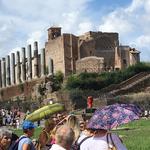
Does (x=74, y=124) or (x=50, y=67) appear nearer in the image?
(x=74, y=124)

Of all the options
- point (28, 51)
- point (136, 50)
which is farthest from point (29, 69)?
point (136, 50)

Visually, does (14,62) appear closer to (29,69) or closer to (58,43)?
(29,69)

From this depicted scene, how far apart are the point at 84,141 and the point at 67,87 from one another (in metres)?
69.3

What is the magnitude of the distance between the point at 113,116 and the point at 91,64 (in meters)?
86.3

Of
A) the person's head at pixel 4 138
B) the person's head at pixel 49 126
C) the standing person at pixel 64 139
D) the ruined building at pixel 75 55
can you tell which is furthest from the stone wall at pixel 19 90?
the standing person at pixel 64 139

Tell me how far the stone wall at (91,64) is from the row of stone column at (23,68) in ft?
18.1

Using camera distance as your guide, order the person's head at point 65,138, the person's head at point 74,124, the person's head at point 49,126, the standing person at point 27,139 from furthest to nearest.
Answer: the person's head at point 49,126, the person's head at point 74,124, the standing person at point 27,139, the person's head at point 65,138

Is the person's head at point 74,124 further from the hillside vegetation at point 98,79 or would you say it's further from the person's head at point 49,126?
the hillside vegetation at point 98,79

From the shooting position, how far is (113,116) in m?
7.89

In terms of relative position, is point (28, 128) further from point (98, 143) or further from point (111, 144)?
point (111, 144)

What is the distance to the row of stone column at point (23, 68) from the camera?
107m

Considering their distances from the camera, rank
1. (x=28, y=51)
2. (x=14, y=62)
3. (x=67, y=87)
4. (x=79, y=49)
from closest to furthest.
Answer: (x=67, y=87) → (x=79, y=49) → (x=28, y=51) → (x=14, y=62)

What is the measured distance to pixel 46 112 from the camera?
11.4 meters

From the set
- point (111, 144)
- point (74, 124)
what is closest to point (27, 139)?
point (74, 124)
